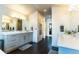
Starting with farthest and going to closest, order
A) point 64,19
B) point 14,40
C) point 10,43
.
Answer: point 64,19
point 14,40
point 10,43

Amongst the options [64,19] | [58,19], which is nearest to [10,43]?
[58,19]

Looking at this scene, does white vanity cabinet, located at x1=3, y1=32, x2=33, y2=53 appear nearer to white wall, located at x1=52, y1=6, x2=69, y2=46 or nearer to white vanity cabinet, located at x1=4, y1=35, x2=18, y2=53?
white vanity cabinet, located at x1=4, y1=35, x2=18, y2=53

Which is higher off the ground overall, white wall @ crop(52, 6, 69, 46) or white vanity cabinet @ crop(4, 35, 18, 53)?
white wall @ crop(52, 6, 69, 46)

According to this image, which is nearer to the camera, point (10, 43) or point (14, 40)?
point (10, 43)

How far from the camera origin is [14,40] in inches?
145

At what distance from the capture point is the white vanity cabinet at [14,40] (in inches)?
131

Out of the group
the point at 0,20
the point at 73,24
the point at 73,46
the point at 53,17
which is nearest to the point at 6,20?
the point at 0,20

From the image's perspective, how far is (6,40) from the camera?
3.31m

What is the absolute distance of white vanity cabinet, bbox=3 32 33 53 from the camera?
3328mm

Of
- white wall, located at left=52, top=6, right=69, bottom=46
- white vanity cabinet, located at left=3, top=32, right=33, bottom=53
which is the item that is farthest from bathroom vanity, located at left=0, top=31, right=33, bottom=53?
white wall, located at left=52, top=6, right=69, bottom=46

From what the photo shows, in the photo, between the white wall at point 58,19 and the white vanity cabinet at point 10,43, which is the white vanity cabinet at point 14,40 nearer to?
the white vanity cabinet at point 10,43

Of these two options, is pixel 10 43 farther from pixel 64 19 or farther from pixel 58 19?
pixel 64 19
